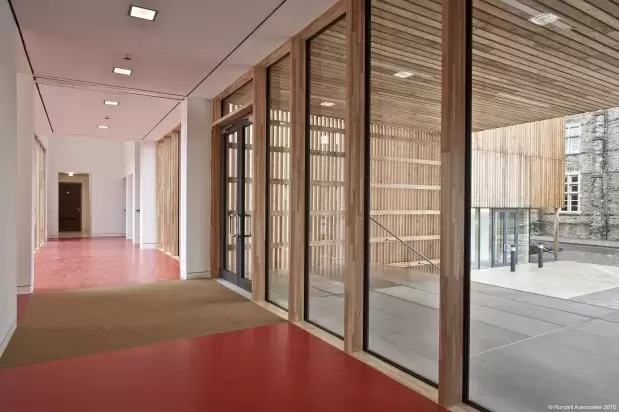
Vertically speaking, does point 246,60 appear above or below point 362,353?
above

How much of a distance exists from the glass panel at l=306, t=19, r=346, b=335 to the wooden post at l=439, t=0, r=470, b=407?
1.43m

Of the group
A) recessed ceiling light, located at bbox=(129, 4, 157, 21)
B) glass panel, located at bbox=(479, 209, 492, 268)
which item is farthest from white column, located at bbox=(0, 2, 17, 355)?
glass panel, located at bbox=(479, 209, 492, 268)

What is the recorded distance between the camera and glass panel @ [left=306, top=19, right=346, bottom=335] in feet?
14.0

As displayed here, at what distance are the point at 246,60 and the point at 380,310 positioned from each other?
3561 mm

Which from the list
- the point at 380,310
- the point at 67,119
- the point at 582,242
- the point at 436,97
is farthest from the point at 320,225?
the point at 67,119

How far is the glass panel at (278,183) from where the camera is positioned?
5.30 meters

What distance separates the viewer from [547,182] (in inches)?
118

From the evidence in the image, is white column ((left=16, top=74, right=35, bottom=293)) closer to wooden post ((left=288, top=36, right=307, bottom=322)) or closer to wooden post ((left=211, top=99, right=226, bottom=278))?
wooden post ((left=211, top=99, right=226, bottom=278))

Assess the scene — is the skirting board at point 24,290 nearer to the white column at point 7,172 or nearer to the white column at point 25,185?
the white column at point 25,185

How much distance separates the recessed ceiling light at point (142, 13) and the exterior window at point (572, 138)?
3.73 metres

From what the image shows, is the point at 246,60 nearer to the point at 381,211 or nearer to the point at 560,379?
the point at 381,211

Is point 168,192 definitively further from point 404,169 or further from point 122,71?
point 404,169

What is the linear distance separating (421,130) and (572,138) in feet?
5.34

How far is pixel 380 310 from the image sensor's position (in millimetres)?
5043
